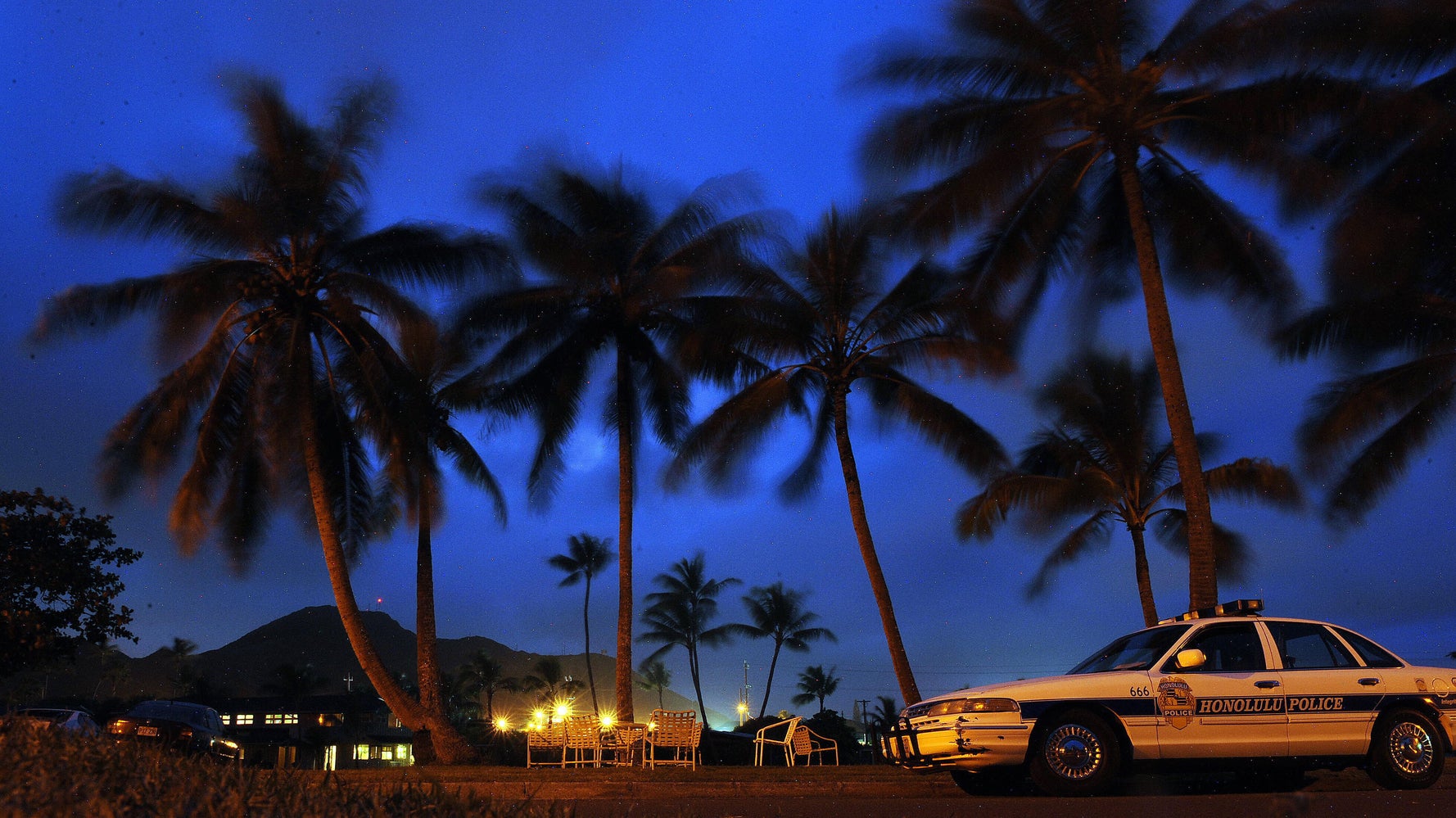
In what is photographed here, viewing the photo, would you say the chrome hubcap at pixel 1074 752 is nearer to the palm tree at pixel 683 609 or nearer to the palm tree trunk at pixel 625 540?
the palm tree trunk at pixel 625 540

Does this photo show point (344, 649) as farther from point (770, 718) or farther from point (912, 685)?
point (912, 685)

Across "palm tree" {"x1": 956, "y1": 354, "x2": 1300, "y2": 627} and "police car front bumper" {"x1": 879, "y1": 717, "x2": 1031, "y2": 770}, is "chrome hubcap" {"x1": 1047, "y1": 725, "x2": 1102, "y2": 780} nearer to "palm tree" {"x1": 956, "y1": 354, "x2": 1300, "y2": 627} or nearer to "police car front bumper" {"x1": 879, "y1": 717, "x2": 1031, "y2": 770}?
"police car front bumper" {"x1": 879, "y1": 717, "x2": 1031, "y2": 770}

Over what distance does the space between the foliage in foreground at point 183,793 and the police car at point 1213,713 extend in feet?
21.2

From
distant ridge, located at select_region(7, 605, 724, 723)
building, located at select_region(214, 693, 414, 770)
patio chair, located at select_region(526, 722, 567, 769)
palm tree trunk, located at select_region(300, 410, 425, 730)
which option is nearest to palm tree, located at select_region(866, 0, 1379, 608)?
patio chair, located at select_region(526, 722, 567, 769)

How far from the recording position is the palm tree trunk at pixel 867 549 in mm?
21906

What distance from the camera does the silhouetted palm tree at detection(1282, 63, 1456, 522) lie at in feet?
50.4

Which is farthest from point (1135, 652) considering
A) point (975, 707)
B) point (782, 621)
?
point (782, 621)

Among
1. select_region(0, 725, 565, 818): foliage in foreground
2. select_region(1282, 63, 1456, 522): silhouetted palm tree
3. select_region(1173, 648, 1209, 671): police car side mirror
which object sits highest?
select_region(1282, 63, 1456, 522): silhouetted palm tree

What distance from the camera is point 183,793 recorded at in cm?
367

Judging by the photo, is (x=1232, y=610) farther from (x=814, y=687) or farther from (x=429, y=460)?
(x=814, y=687)

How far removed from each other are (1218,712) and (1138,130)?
974 centimetres

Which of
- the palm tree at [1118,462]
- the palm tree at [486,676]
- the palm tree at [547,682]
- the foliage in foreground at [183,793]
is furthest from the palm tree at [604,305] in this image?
the palm tree at [486,676]

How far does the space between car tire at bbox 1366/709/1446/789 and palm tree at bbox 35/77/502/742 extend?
15.7 meters

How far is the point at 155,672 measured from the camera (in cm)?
11212
